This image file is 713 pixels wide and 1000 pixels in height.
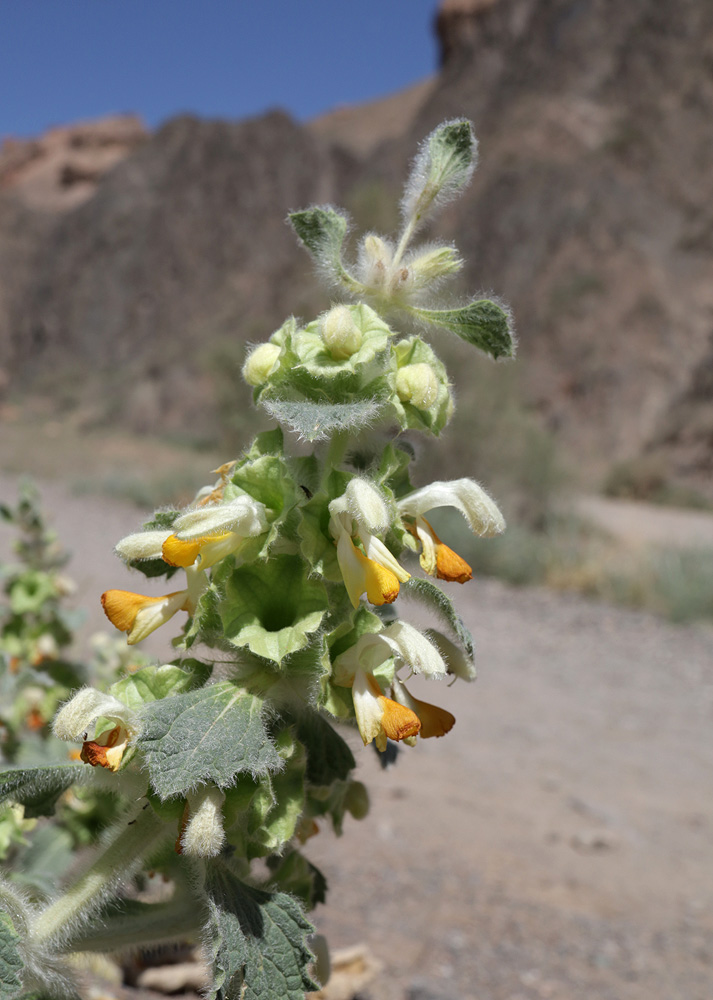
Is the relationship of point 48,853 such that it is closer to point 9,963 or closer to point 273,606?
point 9,963

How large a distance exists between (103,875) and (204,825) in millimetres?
182

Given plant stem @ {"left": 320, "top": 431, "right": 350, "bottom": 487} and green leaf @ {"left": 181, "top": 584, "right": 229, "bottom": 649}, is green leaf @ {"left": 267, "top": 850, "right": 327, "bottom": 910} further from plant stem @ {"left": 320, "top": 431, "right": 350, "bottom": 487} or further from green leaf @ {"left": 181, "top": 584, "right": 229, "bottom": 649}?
plant stem @ {"left": 320, "top": 431, "right": 350, "bottom": 487}

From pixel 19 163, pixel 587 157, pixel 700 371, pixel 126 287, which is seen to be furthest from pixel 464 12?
pixel 19 163

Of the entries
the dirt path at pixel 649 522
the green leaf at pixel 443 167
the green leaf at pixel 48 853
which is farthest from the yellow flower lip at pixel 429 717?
the dirt path at pixel 649 522

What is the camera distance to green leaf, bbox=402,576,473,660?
91cm

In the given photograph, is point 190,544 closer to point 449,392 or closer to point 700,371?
point 449,392

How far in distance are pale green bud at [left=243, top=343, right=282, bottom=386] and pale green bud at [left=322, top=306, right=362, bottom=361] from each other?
0.09 m

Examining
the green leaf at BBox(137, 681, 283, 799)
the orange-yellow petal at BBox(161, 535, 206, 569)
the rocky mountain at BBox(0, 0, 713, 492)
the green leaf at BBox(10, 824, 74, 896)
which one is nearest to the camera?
the green leaf at BBox(137, 681, 283, 799)

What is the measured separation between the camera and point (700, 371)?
1540 cm

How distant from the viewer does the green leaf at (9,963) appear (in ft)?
2.56

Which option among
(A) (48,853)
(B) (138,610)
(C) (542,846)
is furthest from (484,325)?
(C) (542,846)

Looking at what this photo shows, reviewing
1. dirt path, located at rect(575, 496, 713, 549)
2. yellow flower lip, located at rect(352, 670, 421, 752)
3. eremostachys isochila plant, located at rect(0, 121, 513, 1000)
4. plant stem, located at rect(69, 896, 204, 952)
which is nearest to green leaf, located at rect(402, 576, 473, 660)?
eremostachys isochila plant, located at rect(0, 121, 513, 1000)

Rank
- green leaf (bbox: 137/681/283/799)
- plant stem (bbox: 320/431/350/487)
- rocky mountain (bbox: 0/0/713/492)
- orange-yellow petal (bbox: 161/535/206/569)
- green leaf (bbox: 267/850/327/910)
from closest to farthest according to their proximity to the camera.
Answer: green leaf (bbox: 137/681/283/799), orange-yellow petal (bbox: 161/535/206/569), plant stem (bbox: 320/431/350/487), green leaf (bbox: 267/850/327/910), rocky mountain (bbox: 0/0/713/492)

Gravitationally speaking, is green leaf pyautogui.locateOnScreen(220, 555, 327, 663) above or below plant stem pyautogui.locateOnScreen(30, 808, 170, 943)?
above
